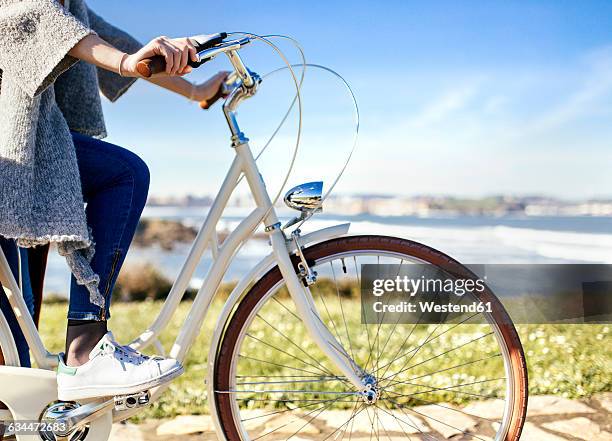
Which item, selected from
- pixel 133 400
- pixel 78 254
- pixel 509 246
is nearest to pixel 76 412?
pixel 133 400

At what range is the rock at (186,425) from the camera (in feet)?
8.58

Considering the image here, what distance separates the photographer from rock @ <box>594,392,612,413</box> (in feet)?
8.89

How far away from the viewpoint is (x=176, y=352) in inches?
71.8

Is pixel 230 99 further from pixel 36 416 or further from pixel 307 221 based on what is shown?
pixel 36 416

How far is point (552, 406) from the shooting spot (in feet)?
8.96

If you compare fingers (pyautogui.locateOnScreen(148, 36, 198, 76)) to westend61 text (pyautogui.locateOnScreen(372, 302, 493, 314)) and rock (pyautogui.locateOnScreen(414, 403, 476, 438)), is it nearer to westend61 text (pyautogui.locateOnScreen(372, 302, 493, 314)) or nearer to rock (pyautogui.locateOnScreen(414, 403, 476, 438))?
westend61 text (pyautogui.locateOnScreen(372, 302, 493, 314))

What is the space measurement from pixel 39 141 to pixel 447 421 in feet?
6.09

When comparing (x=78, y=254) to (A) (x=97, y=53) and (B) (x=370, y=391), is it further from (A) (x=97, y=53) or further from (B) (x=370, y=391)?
(B) (x=370, y=391)

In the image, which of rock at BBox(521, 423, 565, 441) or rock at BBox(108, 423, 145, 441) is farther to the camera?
rock at BBox(108, 423, 145, 441)

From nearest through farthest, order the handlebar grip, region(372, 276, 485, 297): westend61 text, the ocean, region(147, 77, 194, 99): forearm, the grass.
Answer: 1. the handlebar grip
2. region(372, 276, 485, 297): westend61 text
3. region(147, 77, 194, 99): forearm
4. the grass
5. the ocean

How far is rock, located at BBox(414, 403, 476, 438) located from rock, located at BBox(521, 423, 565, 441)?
0.20 meters

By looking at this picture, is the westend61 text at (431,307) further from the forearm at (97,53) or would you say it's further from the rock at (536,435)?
the forearm at (97,53)

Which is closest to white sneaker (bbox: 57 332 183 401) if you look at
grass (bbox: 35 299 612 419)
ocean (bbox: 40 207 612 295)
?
grass (bbox: 35 299 612 419)

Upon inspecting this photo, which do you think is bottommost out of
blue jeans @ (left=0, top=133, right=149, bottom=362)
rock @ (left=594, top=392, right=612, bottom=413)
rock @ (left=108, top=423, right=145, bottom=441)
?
rock @ (left=108, top=423, right=145, bottom=441)
